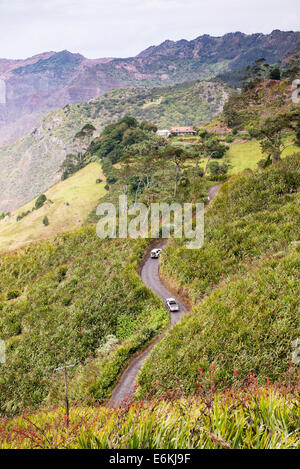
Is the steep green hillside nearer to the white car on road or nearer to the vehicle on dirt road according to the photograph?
the white car on road

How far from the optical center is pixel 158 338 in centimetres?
1705

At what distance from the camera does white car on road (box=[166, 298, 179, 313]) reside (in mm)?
18812

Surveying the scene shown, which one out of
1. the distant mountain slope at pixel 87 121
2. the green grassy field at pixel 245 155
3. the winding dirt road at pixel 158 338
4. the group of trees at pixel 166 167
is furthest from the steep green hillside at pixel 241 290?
the distant mountain slope at pixel 87 121

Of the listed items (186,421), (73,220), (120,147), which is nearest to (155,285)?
(186,421)

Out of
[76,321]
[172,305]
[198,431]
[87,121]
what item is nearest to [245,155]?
[172,305]

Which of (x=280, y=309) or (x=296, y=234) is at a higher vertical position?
(x=296, y=234)

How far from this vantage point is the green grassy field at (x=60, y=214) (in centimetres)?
5866

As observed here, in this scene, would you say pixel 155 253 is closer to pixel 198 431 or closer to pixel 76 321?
pixel 76 321

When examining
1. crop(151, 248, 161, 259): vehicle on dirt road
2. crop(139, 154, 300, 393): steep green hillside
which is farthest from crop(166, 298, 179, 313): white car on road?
crop(151, 248, 161, 259): vehicle on dirt road

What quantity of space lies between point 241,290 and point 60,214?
55951 millimetres
